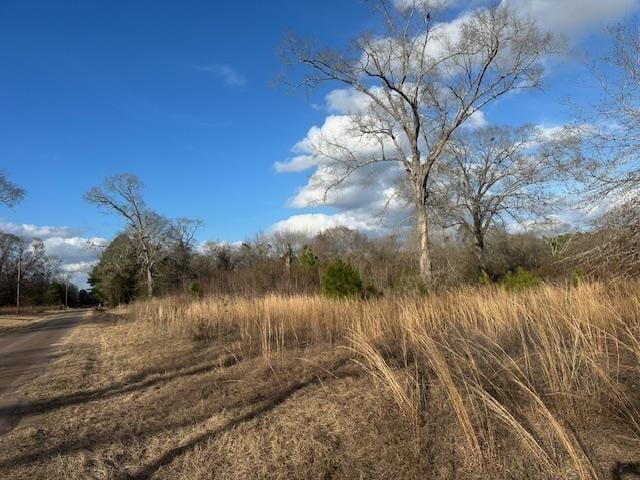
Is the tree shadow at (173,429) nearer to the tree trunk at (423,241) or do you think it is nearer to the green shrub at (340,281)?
the green shrub at (340,281)

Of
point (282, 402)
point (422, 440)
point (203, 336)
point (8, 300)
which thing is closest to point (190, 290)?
point (203, 336)

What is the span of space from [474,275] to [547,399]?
25.5m

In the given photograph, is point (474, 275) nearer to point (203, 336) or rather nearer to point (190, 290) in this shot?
point (190, 290)

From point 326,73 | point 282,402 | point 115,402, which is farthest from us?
point 326,73

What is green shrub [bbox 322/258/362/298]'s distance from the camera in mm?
17594

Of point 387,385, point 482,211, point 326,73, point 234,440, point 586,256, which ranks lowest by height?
point 234,440

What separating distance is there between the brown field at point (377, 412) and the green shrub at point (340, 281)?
29.8 feet

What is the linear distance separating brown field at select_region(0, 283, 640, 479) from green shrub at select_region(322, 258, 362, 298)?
9.08m

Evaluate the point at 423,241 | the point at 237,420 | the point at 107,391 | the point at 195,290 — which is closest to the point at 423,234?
the point at 423,241

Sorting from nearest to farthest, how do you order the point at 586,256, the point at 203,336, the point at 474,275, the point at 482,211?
the point at 586,256, the point at 203,336, the point at 474,275, the point at 482,211

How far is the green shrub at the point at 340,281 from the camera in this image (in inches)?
693

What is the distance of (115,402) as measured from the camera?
691 centimetres

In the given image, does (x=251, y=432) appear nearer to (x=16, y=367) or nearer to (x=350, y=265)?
(x=16, y=367)

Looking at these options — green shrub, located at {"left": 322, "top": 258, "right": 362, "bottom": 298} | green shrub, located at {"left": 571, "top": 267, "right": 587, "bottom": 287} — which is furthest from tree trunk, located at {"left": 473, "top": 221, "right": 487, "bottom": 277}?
green shrub, located at {"left": 571, "top": 267, "right": 587, "bottom": 287}
